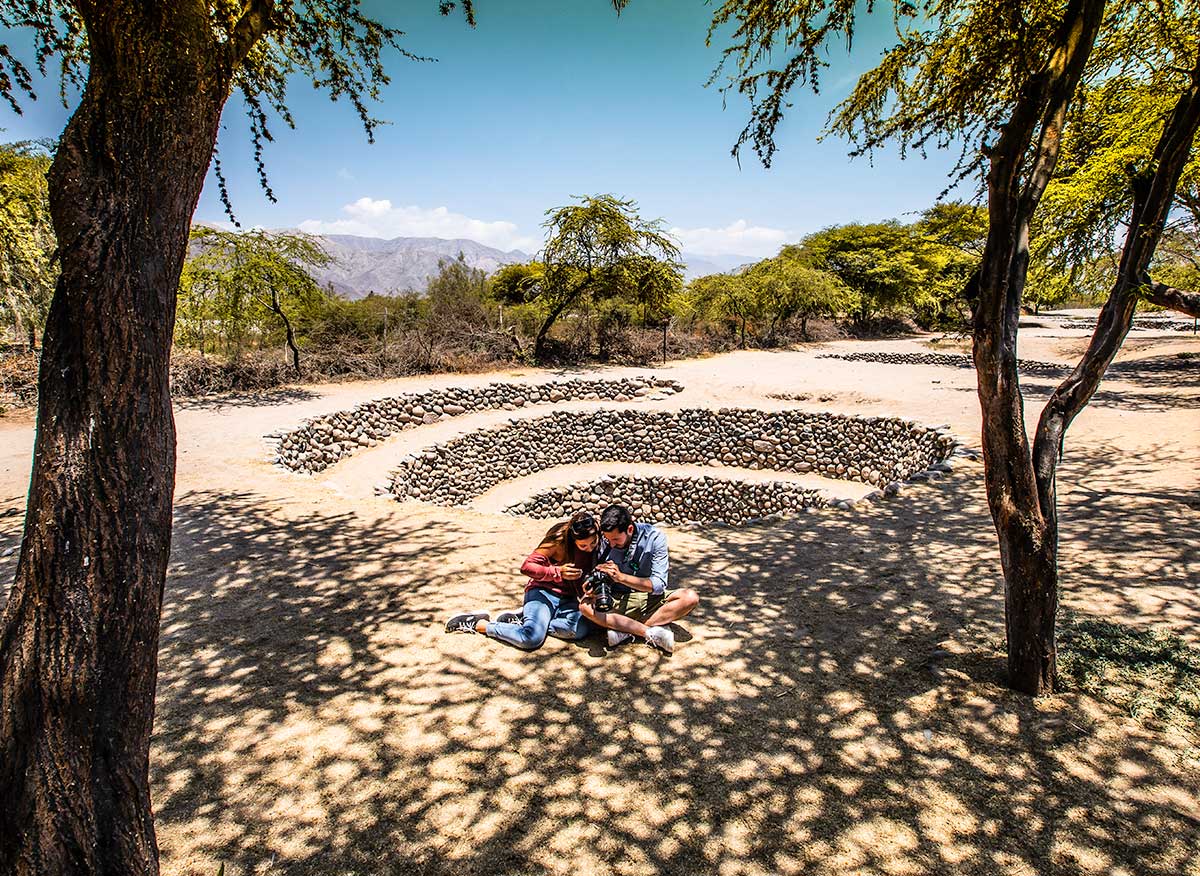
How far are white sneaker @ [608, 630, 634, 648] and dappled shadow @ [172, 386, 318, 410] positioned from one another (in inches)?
459

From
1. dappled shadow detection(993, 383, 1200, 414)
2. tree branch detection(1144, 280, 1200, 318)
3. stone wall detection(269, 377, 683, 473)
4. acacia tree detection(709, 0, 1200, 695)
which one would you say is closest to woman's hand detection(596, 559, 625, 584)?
acacia tree detection(709, 0, 1200, 695)

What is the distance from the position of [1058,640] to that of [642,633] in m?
2.68

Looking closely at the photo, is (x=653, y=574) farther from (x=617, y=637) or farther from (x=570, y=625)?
(x=570, y=625)

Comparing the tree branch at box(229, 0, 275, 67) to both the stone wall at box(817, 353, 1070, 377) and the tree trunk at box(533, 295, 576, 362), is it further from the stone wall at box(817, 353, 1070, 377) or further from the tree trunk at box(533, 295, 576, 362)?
the stone wall at box(817, 353, 1070, 377)

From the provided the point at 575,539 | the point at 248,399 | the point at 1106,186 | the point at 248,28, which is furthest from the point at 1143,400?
the point at 248,399

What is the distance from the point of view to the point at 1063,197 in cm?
998

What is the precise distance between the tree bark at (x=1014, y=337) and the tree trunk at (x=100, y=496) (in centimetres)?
343

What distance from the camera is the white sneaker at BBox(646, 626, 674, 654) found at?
3887 mm

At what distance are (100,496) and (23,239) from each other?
12.0m

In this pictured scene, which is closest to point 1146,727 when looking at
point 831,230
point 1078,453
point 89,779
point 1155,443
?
point 89,779

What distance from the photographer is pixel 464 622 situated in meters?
4.16

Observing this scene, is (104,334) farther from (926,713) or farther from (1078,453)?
(1078,453)

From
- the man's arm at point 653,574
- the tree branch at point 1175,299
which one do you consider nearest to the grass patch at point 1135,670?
the tree branch at point 1175,299

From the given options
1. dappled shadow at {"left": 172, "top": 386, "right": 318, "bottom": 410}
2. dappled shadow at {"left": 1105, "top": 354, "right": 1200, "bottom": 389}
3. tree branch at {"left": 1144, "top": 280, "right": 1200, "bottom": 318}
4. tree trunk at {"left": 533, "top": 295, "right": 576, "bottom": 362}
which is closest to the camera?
tree branch at {"left": 1144, "top": 280, "right": 1200, "bottom": 318}
